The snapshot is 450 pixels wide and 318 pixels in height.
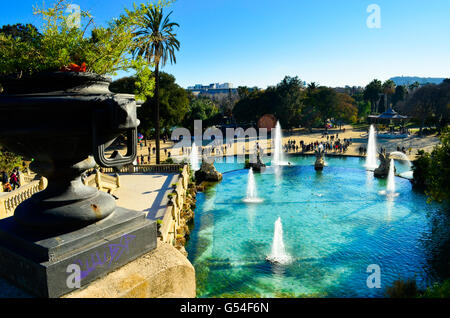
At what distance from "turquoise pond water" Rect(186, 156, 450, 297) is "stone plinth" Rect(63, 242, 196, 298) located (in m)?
9.32

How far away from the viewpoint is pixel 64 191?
2.62 m

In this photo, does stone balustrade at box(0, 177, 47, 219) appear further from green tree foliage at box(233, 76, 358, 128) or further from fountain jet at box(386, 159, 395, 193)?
green tree foliage at box(233, 76, 358, 128)

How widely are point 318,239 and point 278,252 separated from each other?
2.82 metres

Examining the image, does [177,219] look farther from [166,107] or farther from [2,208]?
[166,107]

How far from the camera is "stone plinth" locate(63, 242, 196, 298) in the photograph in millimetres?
2285

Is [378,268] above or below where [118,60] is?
below

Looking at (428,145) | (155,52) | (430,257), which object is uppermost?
(155,52)

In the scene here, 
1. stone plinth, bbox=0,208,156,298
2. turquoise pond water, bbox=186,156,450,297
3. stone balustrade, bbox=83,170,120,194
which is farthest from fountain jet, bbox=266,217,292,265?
stone plinth, bbox=0,208,156,298

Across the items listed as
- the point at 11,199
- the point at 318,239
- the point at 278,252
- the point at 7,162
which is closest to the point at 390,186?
the point at 318,239
